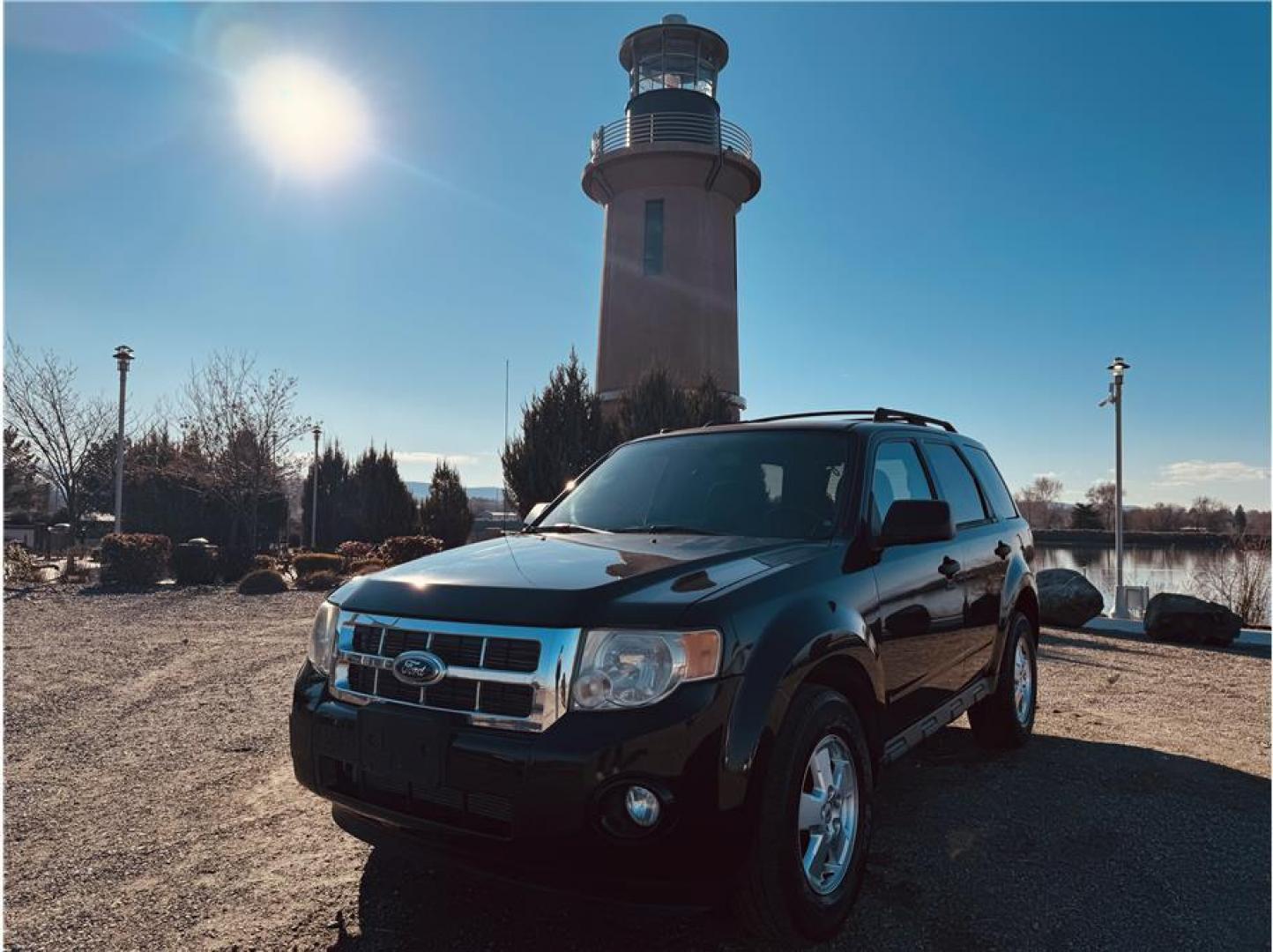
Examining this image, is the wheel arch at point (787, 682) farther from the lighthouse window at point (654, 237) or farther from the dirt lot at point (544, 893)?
the lighthouse window at point (654, 237)

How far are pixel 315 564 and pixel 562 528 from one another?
1519 cm

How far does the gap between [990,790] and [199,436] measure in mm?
26564

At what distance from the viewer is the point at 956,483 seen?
492cm

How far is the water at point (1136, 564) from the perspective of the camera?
1880 cm

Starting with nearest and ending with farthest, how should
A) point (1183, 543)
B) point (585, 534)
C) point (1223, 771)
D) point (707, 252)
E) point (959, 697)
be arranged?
point (585, 534)
point (959, 697)
point (1223, 771)
point (707, 252)
point (1183, 543)

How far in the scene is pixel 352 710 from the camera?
2777 mm

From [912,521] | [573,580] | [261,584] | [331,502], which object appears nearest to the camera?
[573,580]

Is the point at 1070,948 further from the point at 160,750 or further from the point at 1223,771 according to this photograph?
the point at 160,750

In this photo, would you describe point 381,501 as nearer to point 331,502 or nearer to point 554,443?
→ point 331,502

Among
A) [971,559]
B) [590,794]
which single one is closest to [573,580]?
[590,794]

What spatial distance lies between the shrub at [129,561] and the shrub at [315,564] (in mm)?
2590

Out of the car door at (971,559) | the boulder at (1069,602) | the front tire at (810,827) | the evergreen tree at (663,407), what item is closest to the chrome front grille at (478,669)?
the front tire at (810,827)

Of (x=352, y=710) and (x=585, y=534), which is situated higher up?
(x=585, y=534)

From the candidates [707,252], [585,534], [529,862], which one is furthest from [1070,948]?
[707,252]
